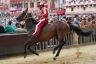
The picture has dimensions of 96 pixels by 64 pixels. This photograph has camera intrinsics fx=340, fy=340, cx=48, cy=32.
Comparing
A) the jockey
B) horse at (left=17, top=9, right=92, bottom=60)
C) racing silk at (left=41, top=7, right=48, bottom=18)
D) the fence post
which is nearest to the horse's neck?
horse at (left=17, top=9, right=92, bottom=60)

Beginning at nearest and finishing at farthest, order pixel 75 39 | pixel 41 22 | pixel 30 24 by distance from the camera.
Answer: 1. pixel 41 22
2. pixel 30 24
3. pixel 75 39

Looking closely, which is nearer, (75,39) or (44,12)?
(44,12)

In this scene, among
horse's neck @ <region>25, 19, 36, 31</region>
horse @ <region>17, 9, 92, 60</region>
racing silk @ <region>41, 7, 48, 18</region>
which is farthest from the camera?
horse's neck @ <region>25, 19, 36, 31</region>

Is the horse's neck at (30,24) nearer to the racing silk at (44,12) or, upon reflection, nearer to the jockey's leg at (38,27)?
the jockey's leg at (38,27)

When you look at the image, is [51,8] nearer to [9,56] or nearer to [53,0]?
[53,0]

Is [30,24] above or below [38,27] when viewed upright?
above

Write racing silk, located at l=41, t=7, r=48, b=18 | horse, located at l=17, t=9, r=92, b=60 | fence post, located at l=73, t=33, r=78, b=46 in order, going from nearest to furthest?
racing silk, located at l=41, t=7, r=48, b=18 → horse, located at l=17, t=9, r=92, b=60 → fence post, located at l=73, t=33, r=78, b=46

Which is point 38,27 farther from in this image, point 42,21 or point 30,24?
point 30,24

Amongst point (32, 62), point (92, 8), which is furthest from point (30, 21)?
point (92, 8)

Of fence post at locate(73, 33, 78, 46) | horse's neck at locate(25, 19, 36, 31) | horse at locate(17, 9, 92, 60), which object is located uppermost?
horse's neck at locate(25, 19, 36, 31)

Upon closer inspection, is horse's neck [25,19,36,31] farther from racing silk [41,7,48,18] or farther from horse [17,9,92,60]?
racing silk [41,7,48,18]

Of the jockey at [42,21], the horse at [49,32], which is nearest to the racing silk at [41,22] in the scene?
the jockey at [42,21]

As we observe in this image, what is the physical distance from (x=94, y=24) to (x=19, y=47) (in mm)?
8549

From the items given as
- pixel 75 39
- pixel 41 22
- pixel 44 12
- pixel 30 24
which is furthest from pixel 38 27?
pixel 75 39
